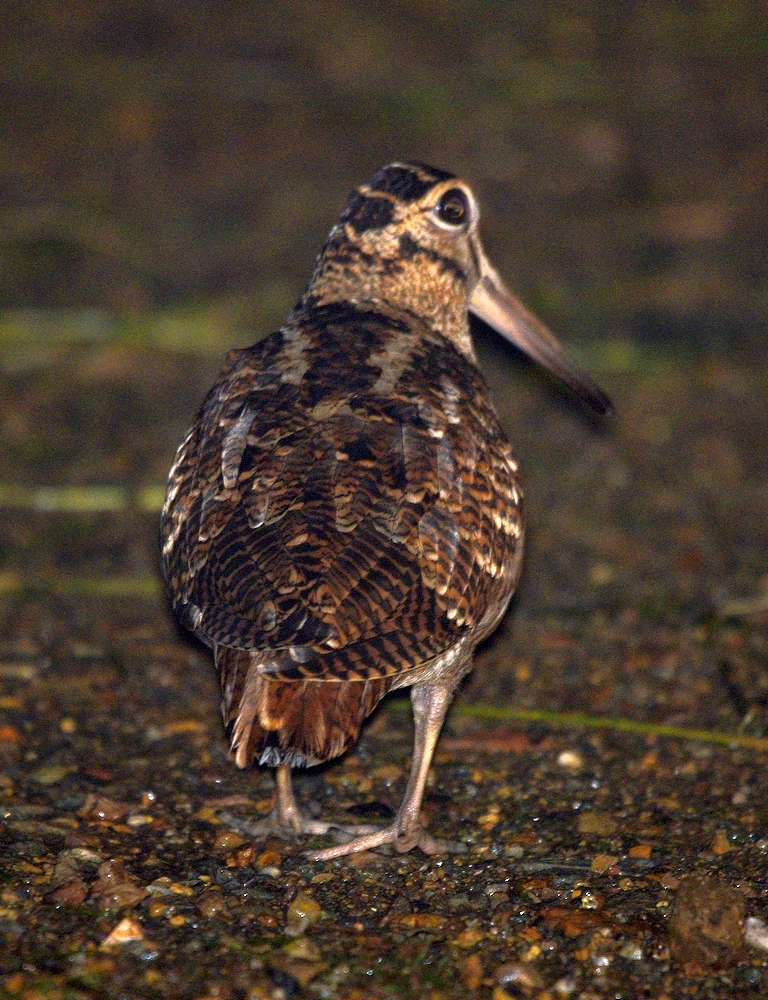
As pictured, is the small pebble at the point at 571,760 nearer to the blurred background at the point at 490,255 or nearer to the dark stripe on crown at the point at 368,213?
the blurred background at the point at 490,255

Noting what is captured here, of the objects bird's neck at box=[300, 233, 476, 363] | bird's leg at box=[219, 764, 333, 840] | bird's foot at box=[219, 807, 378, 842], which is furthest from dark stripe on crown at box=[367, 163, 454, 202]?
bird's foot at box=[219, 807, 378, 842]

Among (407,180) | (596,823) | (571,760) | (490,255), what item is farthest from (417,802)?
(490,255)

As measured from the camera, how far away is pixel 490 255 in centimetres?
881

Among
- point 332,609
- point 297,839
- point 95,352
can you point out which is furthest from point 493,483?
point 95,352

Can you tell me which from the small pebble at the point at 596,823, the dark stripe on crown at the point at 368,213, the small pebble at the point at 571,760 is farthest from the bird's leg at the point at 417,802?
the dark stripe on crown at the point at 368,213

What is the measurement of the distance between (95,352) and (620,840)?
15.5ft

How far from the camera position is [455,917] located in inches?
151

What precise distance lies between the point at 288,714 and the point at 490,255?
5.66 meters

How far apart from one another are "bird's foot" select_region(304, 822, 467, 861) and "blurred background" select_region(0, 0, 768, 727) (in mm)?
1045

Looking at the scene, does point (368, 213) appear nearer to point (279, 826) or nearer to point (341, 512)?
point (341, 512)

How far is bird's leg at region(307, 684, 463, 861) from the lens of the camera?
4.21 meters

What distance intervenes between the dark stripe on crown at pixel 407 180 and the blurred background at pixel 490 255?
1.79 metres

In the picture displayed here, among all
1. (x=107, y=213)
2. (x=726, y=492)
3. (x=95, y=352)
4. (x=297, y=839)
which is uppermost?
(x=107, y=213)

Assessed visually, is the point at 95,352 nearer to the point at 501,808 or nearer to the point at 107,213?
the point at 107,213
